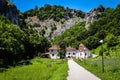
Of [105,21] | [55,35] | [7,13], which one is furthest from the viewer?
[55,35]

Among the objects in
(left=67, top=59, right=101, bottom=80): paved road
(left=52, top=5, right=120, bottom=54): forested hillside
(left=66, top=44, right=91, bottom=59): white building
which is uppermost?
(left=52, top=5, right=120, bottom=54): forested hillside

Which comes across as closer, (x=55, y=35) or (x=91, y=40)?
(x=91, y=40)

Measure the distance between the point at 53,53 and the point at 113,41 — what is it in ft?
124

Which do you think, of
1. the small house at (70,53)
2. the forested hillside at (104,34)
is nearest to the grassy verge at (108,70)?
the forested hillside at (104,34)

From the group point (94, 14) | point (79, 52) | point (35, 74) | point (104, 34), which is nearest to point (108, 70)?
point (35, 74)

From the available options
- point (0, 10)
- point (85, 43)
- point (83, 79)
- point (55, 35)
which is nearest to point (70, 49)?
point (85, 43)

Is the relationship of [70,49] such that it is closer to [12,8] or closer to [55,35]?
[12,8]

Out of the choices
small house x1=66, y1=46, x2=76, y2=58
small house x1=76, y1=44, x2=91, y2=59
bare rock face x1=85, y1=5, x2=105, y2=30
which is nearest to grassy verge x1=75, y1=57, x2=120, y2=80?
small house x1=76, y1=44, x2=91, y2=59

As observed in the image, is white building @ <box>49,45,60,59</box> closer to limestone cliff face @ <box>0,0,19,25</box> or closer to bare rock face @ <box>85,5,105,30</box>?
limestone cliff face @ <box>0,0,19,25</box>

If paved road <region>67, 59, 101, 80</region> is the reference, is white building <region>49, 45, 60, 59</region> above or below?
above

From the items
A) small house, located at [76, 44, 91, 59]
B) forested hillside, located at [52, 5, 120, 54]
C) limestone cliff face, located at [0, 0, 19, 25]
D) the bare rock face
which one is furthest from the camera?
the bare rock face

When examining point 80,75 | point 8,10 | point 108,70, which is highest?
point 8,10

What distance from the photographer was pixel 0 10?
97688mm

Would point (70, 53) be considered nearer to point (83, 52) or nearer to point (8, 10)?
point (83, 52)
